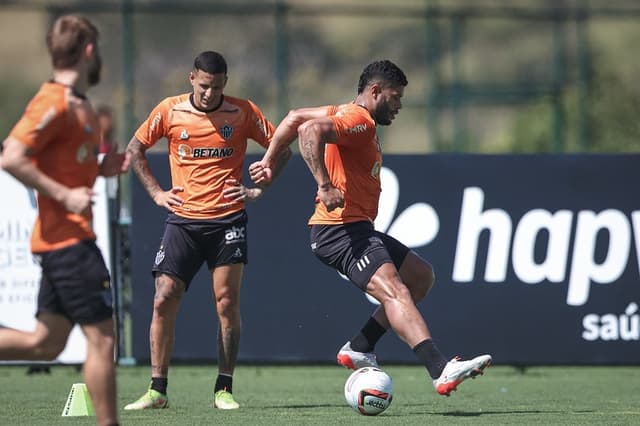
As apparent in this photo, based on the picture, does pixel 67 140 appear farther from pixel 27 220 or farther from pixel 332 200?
pixel 27 220

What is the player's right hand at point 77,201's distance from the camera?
606cm

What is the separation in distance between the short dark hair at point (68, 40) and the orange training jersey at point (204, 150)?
111 inches

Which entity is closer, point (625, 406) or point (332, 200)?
point (332, 200)

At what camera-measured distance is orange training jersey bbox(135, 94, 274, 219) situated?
909 centimetres

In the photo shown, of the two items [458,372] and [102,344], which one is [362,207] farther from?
[102,344]

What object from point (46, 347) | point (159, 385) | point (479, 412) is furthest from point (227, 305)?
point (46, 347)

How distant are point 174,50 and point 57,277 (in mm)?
16787

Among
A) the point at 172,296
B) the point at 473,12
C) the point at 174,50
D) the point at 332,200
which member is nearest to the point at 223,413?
the point at 172,296

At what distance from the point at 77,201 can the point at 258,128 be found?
3321mm

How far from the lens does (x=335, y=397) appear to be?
10.0 m

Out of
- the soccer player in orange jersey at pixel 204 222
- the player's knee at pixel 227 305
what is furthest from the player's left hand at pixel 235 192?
the player's knee at pixel 227 305

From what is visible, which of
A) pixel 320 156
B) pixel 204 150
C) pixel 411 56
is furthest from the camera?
pixel 411 56

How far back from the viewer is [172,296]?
905 cm

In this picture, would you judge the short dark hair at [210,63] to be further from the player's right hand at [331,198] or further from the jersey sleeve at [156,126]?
the player's right hand at [331,198]
